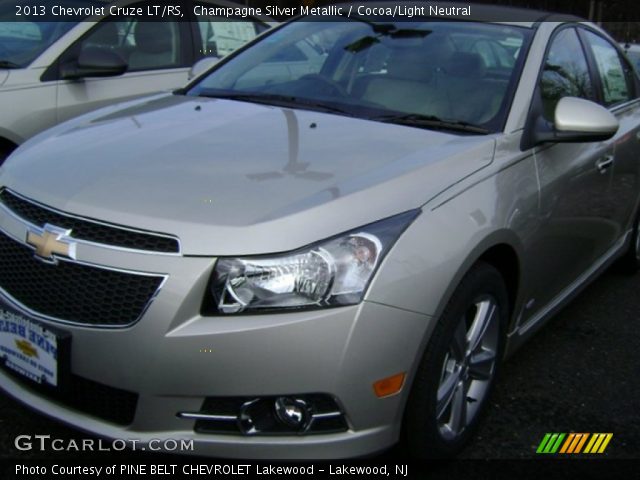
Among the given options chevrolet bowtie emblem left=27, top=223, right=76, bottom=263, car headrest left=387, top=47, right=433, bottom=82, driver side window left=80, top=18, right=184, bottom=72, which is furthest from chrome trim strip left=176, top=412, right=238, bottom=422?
driver side window left=80, top=18, right=184, bottom=72

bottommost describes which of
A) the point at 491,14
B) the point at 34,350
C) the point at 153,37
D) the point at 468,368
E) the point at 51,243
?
the point at 468,368

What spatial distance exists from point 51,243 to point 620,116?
10.4 ft

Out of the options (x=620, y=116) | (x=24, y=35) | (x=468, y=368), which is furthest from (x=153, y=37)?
(x=468, y=368)

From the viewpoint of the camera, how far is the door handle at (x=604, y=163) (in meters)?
3.54

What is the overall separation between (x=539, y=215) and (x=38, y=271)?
6.03 ft

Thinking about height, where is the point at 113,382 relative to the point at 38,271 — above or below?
below

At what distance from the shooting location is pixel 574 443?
2873mm

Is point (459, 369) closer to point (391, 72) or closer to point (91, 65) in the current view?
point (391, 72)

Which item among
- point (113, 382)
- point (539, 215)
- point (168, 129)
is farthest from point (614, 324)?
point (113, 382)

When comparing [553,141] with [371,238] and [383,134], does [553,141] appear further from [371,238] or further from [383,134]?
[371,238]

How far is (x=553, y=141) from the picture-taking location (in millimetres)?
2967

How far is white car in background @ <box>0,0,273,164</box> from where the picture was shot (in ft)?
14.0

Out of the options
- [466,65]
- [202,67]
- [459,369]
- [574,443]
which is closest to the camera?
[459,369]

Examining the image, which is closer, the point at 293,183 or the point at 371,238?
the point at 371,238
